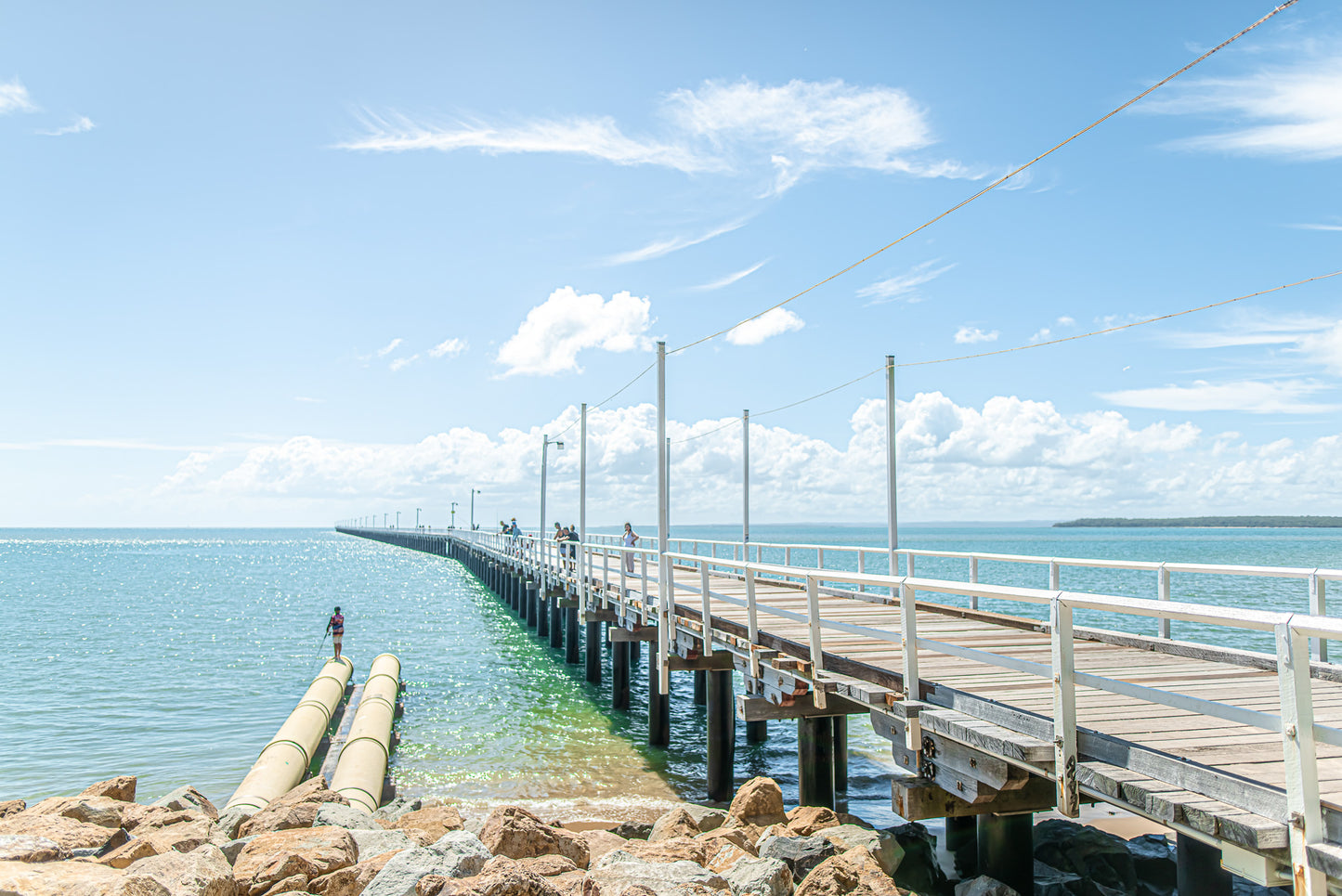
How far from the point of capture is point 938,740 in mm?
6668

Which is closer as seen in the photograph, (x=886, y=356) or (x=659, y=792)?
(x=659, y=792)

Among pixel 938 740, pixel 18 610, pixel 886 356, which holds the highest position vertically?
pixel 886 356

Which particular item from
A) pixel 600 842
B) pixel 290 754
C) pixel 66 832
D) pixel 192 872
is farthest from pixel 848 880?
pixel 290 754

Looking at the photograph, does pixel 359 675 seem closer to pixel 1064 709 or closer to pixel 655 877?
pixel 655 877

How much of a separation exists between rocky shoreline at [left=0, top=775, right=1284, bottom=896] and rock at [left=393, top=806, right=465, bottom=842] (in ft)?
0.11

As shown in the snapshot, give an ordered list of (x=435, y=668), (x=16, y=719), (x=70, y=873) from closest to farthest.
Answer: (x=70, y=873) → (x=16, y=719) → (x=435, y=668)

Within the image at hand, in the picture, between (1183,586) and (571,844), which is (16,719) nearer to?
(571,844)

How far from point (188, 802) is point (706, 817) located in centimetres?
647

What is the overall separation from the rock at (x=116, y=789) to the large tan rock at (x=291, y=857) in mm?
4649

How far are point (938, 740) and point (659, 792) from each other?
7.28 metres

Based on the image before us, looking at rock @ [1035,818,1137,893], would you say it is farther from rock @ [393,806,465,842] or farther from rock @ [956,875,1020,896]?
rock @ [393,806,465,842]

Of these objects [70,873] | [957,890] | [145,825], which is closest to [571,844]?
[957,890]

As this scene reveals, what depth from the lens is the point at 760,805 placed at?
31.2 feet

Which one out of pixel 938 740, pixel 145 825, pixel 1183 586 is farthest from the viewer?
pixel 1183 586
